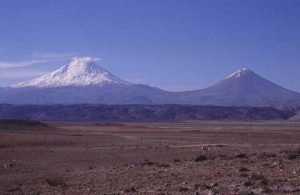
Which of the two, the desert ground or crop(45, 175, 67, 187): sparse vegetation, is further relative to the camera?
crop(45, 175, 67, 187): sparse vegetation

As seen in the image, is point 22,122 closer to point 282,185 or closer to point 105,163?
point 105,163

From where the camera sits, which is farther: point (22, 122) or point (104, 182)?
point (22, 122)

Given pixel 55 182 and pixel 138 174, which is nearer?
pixel 55 182

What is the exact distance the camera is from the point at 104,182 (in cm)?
2252

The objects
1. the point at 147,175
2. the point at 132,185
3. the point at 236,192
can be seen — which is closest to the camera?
the point at 236,192

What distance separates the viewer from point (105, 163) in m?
33.5

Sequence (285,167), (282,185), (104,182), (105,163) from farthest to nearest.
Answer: (105,163)
(285,167)
(104,182)
(282,185)

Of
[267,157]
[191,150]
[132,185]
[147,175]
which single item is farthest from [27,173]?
[191,150]

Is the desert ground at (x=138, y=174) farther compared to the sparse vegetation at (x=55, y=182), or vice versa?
the sparse vegetation at (x=55, y=182)

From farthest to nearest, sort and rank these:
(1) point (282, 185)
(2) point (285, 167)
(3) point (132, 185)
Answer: (2) point (285, 167), (3) point (132, 185), (1) point (282, 185)

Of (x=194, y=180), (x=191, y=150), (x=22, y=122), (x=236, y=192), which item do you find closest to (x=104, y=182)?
(x=194, y=180)

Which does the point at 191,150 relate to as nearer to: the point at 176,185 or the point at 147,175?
the point at 147,175

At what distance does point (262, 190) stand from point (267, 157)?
16.0 metres

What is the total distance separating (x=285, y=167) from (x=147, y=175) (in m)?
6.31
